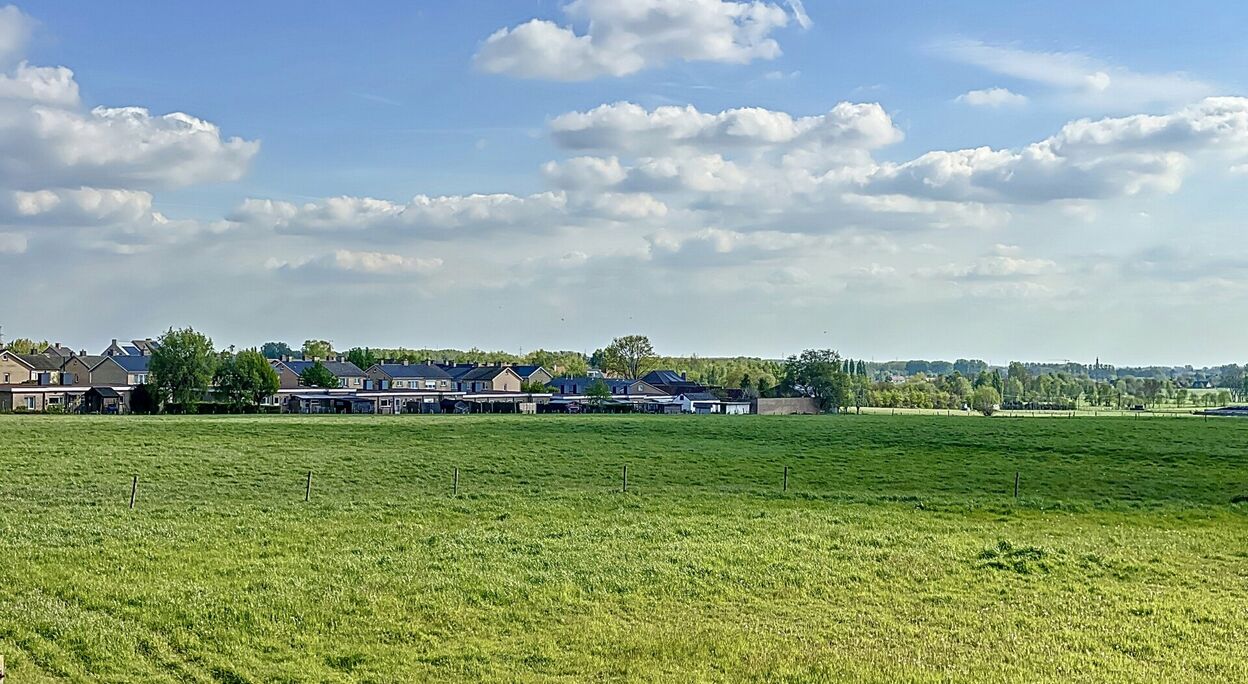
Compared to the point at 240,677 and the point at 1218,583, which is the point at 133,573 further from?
the point at 1218,583

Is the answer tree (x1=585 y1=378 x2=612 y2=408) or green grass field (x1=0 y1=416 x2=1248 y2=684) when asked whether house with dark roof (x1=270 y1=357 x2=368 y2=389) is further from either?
green grass field (x1=0 y1=416 x2=1248 y2=684)

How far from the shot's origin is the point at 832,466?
44.0 m

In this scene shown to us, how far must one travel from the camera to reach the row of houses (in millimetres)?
113062

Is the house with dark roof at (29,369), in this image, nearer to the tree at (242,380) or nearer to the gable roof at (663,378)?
the tree at (242,380)

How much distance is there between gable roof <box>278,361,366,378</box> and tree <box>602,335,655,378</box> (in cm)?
6192

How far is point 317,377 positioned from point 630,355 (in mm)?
71615

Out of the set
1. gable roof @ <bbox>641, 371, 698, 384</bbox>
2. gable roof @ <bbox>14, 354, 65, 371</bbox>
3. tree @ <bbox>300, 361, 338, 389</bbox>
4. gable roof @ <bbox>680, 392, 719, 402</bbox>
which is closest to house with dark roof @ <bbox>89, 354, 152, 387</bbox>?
gable roof @ <bbox>14, 354, 65, 371</bbox>

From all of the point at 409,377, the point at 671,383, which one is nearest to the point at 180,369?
the point at 409,377

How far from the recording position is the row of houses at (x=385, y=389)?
113 meters

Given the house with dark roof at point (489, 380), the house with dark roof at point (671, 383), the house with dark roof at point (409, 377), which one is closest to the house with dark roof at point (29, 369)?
the house with dark roof at point (409, 377)

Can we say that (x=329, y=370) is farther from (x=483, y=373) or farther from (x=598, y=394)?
(x=598, y=394)

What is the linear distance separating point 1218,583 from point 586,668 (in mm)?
12471

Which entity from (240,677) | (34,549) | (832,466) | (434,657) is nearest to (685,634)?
(434,657)

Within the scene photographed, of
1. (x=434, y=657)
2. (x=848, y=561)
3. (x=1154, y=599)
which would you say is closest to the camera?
(x=434, y=657)
